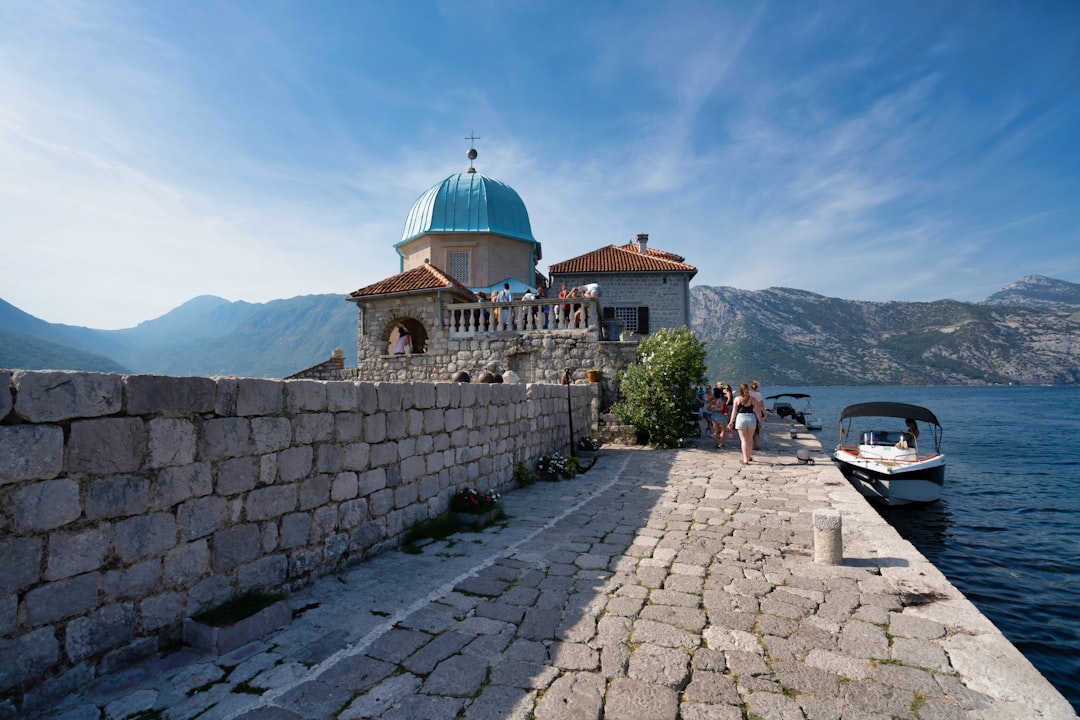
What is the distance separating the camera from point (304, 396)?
13.6ft

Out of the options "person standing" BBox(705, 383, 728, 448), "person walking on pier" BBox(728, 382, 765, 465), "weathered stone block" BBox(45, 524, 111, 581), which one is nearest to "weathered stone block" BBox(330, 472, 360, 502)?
"weathered stone block" BBox(45, 524, 111, 581)

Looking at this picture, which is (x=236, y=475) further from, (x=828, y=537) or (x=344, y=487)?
(x=828, y=537)

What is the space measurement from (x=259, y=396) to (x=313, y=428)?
2.00 ft

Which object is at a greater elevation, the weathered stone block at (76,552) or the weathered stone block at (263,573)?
the weathered stone block at (76,552)

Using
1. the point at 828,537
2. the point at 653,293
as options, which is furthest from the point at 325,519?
the point at 653,293

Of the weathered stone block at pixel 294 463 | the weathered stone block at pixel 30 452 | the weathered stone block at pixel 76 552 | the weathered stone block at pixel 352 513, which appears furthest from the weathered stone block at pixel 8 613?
the weathered stone block at pixel 352 513

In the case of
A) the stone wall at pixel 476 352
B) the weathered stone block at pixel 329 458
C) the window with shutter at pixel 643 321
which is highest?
the window with shutter at pixel 643 321

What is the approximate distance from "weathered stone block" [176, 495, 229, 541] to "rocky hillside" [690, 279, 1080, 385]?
94.9 m

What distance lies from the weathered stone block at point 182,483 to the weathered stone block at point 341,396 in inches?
46.0

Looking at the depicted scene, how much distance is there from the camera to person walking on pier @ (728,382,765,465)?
10.6 m

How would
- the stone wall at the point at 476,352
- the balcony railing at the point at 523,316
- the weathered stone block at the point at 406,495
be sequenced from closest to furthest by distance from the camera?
the weathered stone block at the point at 406,495 → the stone wall at the point at 476,352 → the balcony railing at the point at 523,316

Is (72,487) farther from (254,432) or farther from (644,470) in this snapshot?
(644,470)

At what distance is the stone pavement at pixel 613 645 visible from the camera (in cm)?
260

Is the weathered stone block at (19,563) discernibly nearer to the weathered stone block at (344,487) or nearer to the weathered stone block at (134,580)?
the weathered stone block at (134,580)
